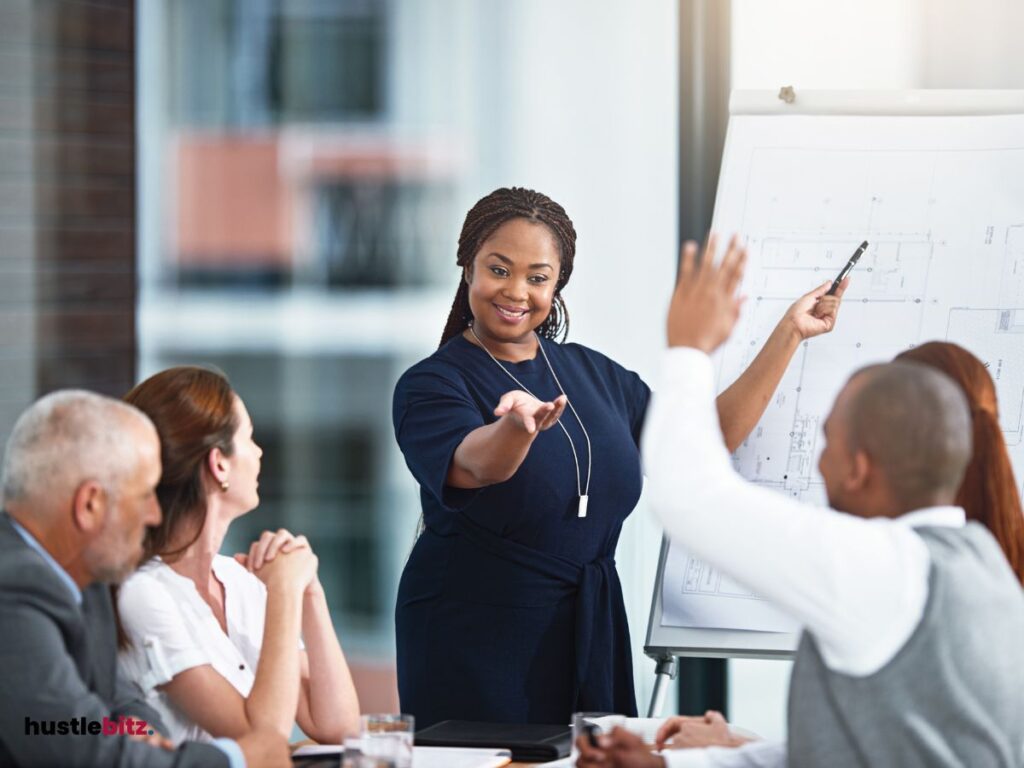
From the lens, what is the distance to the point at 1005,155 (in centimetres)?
255

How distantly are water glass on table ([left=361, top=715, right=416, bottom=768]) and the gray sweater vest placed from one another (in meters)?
0.49

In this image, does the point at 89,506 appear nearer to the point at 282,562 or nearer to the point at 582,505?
the point at 282,562

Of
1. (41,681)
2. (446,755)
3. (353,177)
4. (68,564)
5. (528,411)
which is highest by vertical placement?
(353,177)

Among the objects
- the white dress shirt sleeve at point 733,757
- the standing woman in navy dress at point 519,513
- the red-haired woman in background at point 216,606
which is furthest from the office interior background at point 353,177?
the white dress shirt sleeve at point 733,757

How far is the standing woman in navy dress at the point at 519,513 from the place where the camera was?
2.35 m

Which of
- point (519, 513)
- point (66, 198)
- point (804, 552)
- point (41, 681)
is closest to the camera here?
point (804, 552)

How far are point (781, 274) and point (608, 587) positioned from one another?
0.70 meters

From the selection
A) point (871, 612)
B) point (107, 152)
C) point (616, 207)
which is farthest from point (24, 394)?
point (871, 612)

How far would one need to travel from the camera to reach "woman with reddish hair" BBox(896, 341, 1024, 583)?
1.72 metres

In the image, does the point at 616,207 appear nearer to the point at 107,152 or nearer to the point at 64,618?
the point at 107,152

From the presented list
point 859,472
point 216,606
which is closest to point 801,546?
point 859,472

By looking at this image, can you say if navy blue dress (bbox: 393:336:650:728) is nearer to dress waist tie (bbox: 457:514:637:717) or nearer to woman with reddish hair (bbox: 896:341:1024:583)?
dress waist tie (bbox: 457:514:637:717)

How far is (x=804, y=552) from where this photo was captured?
4.40 feet

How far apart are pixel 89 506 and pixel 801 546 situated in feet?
2.55
